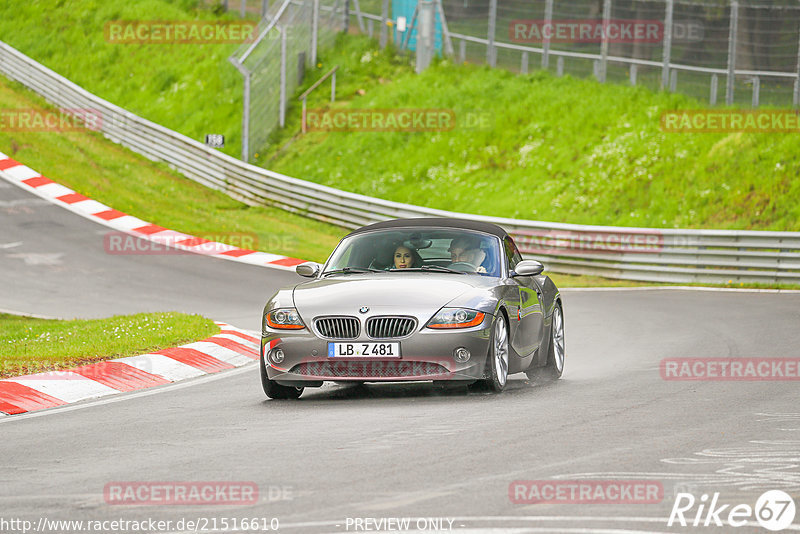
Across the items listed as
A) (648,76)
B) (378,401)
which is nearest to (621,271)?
(648,76)

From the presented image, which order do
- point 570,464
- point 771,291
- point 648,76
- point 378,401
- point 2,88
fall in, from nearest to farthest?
point 570,464
point 378,401
point 771,291
point 648,76
point 2,88

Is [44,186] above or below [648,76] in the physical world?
below

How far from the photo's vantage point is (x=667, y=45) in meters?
29.4

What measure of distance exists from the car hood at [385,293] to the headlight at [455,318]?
0.05m

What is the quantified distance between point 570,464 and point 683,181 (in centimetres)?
2176

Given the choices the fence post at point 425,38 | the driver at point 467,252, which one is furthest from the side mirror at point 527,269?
the fence post at point 425,38

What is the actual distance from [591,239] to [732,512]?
19.8 metres

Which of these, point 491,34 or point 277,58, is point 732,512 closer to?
point 491,34

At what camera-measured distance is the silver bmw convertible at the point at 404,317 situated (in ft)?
31.3

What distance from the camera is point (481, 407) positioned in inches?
364

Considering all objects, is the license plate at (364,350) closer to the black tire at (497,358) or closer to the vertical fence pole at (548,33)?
the black tire at (497,358)

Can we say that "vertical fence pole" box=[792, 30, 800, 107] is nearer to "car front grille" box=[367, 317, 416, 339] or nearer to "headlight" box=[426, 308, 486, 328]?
"headlight" box=[426, 308, 486, 328]

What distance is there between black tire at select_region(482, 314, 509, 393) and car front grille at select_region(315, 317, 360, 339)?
1.04m

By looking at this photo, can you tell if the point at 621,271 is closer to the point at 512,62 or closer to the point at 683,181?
the point at 683,181
